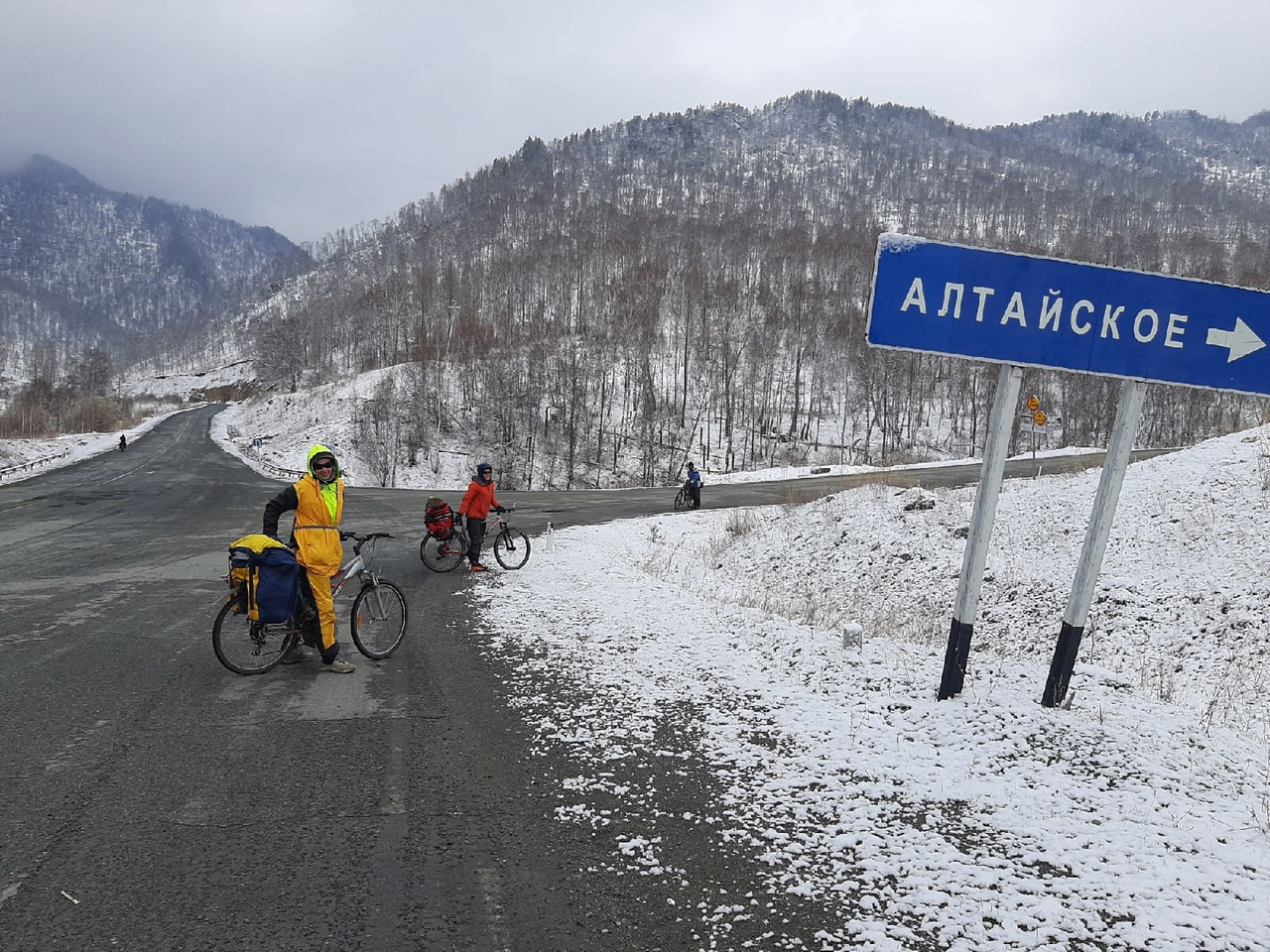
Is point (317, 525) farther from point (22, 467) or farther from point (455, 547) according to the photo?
point (22, 467)

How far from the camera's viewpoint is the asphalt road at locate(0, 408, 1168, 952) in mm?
Result: 2904

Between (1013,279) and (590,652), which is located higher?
(1013,279)

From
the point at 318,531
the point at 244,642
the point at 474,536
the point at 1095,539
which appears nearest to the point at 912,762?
the point at 1095,539

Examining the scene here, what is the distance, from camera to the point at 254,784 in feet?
13.4

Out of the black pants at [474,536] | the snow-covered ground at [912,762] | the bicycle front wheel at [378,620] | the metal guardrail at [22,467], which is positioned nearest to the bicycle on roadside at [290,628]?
the bicycle front wheel at [378,620]

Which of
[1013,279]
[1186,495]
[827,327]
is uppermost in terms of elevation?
[827,327]

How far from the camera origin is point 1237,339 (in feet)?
14.2

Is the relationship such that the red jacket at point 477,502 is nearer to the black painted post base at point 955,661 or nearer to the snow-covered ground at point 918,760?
the snow-covered ground at point 918,760

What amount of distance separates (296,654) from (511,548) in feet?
19.3

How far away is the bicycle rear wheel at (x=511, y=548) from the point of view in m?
12.0

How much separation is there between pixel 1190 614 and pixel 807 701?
9663mm

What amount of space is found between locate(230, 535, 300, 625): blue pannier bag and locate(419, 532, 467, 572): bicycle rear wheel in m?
5.71

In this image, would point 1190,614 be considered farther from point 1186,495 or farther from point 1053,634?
point 1186,495

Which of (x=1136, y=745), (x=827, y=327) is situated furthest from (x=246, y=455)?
(x=827, y=327)
